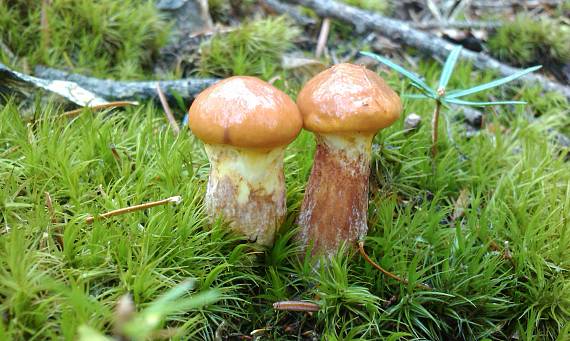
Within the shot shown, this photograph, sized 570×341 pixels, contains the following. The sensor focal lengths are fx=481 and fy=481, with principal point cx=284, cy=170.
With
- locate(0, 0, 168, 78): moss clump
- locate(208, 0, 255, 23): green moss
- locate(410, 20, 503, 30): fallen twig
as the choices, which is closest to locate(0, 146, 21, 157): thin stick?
locate(0, 0, 168, 78): moss clump

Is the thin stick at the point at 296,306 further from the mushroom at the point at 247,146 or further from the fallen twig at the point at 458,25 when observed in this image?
the fallen twig at the point at 458,25

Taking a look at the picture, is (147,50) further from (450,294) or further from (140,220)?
(450,294)

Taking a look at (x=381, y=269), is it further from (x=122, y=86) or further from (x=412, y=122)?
(x=122, y=86)

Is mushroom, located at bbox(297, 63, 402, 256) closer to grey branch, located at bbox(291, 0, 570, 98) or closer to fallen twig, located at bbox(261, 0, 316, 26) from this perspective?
grey branch, located at bbox(291, 0, 570, 98)

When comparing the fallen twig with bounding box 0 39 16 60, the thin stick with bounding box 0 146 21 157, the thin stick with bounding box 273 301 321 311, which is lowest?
the thin stick with bounding box 273 301 321 311

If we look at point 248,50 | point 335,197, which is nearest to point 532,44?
point 248,50

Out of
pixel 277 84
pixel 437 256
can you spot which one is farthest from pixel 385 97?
pixel 277 84
